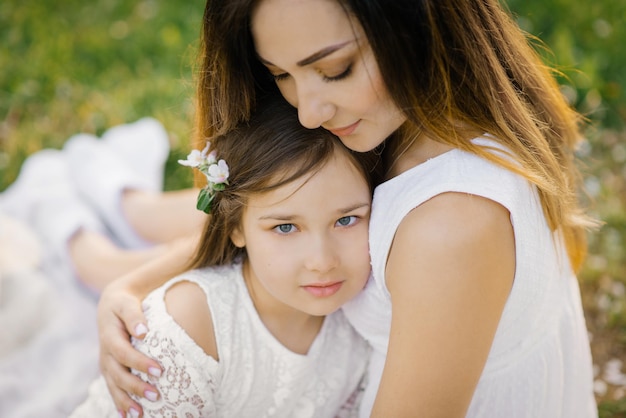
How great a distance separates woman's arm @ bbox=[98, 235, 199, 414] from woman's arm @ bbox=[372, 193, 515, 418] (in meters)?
0.69

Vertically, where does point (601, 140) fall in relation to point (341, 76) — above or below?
below

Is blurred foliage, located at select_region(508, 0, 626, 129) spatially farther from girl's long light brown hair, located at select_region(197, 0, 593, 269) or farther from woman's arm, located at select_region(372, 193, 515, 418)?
woman's arm, located at select_region(372, 193, 515, 418)

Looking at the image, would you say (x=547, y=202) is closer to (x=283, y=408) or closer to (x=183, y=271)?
(x=283, y=408)

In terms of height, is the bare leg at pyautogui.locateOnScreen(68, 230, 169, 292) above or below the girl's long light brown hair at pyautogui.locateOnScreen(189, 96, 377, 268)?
below

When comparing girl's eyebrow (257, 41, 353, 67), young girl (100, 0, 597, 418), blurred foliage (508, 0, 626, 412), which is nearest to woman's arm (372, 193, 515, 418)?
young girl (100, 0, 597, 418)

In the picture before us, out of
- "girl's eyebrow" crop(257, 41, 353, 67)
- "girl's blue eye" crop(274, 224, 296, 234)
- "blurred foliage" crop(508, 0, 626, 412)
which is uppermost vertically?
"girl's eyebrow" crop(257, 41, 353, 67)

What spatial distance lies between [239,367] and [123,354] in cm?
32

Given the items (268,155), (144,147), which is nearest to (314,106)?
(268,155)

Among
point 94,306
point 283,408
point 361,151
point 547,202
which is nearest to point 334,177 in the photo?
point 361,151

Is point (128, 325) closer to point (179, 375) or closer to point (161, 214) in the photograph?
point (179, 375)

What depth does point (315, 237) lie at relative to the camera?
6.28ft

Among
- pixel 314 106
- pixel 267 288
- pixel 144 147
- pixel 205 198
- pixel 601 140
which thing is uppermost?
pixel 314 106

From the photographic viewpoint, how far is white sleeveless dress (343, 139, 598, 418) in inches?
69.6

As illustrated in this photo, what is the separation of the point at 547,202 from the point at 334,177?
0.56 meters
